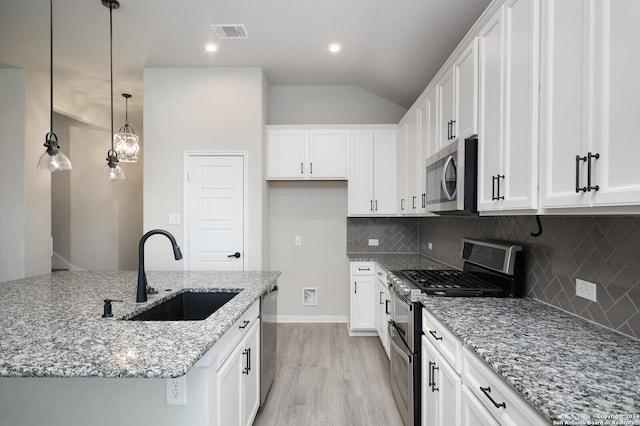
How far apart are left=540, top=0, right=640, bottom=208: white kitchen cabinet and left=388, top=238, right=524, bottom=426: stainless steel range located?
2.69 ft

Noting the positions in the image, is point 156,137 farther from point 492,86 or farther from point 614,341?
point 614,341

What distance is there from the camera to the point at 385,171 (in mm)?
3984

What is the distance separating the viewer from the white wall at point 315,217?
4.41 metres

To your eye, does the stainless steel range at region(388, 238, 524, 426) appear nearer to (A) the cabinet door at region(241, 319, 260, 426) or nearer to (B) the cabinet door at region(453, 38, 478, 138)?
(B) the cabinet door at region(453, 38, 478, 138)

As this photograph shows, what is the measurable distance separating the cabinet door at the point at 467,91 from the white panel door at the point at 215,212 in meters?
2.45

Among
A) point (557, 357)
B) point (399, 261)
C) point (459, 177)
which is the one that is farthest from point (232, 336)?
point (399, 261)

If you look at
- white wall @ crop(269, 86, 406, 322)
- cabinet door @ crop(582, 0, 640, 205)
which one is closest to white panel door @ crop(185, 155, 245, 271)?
white wall @ crop(269, 86, 406, 322)

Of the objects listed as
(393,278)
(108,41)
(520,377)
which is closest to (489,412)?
(520,377)

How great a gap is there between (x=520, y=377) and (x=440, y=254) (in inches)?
103

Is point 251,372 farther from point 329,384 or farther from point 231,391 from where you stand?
point 329,384

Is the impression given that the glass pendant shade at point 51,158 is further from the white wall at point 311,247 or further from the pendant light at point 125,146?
the white wall at point 311,247

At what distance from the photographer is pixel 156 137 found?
12.5 ft

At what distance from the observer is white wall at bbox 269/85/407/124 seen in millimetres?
4406

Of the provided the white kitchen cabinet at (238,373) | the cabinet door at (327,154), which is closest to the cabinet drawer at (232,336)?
the white kitchen cabinet at (238,373)
